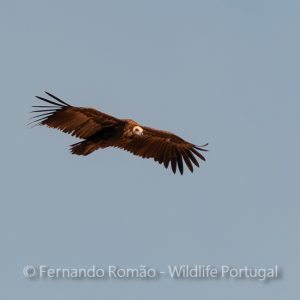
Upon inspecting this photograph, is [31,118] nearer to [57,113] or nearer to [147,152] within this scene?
[57,113]

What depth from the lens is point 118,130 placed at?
105 ft

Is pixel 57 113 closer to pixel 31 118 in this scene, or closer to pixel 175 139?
pixel 31 118

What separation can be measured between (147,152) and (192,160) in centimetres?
→ 140

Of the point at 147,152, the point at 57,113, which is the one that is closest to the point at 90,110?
the point at 57,113

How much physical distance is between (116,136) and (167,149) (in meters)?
2.60

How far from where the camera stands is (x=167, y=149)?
1347 inches

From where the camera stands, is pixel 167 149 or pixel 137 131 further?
pixel 167 149

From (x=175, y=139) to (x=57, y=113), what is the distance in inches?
181

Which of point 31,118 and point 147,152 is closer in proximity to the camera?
point 31,118

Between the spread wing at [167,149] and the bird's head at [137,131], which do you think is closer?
the bird's head at [137,131]

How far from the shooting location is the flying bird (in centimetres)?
3109

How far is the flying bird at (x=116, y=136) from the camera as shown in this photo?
31.1 metres

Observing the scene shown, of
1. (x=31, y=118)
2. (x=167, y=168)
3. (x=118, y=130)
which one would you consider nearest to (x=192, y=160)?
(x=167, y=168)

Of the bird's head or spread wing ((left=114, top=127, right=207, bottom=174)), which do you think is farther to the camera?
spread wing ((left=114, top=127, right=207, bottom=174))
